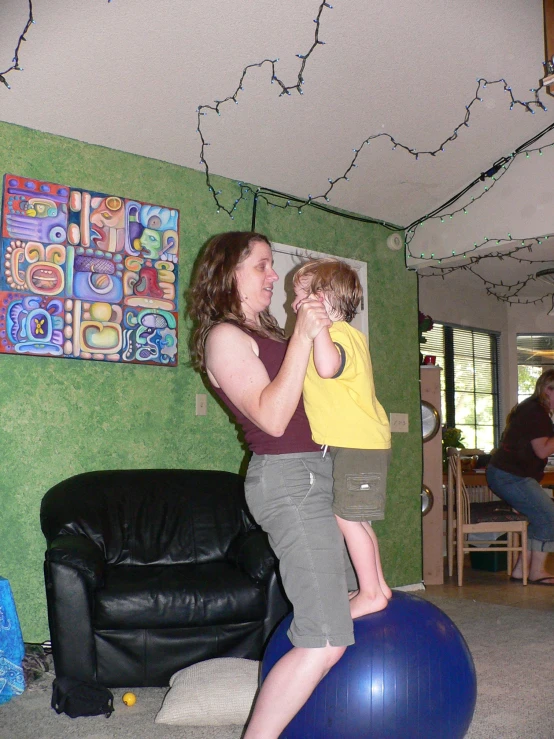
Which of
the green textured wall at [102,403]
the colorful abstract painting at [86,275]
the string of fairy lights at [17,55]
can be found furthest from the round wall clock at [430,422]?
the string of fairy lights at [17,55]

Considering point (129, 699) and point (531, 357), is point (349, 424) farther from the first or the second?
point (531, 357)

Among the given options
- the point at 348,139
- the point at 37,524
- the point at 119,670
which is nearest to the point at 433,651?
the point at 119,670

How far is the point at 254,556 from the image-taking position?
3160mm

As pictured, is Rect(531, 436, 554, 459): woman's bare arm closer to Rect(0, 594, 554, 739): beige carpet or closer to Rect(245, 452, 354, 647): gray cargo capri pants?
Rect(0, 594, 554, 739): beige carpet

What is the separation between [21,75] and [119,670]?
2609 millimetres

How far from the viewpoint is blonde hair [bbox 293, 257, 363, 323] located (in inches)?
79.8

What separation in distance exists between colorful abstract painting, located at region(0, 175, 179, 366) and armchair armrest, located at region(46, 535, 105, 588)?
39.5 inches

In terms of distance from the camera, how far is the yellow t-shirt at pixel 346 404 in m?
1.88

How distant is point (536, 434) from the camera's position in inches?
206

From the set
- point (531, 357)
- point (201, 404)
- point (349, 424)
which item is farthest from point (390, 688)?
point (531, 357)

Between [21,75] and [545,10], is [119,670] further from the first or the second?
[545,10]

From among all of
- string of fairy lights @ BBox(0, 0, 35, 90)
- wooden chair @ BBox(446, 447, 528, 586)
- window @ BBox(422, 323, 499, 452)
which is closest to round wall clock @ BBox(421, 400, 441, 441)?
wooden chair @ BBox(446, 447, 528, 586)

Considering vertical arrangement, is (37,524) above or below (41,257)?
below

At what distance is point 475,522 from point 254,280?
4170 millimetres
